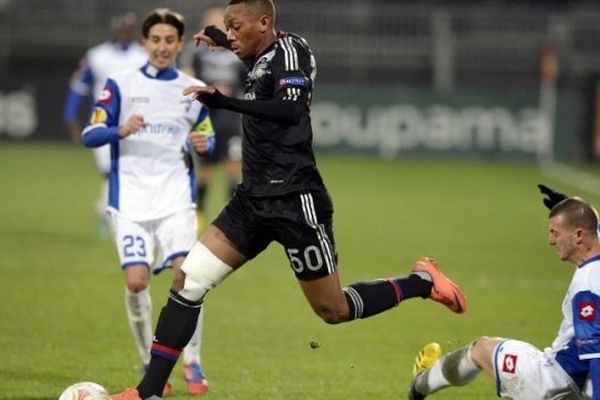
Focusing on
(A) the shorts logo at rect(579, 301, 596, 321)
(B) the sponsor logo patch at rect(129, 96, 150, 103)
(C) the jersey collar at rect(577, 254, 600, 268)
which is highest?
(B) the sponsor logo patch at rect(129, 96, 150, 103)

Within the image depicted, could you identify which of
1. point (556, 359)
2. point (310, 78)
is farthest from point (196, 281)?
point (556, 359)

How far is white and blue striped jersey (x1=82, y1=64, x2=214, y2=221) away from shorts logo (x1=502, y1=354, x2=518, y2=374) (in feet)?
9.57

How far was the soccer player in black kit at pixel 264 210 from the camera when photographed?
24.8 feet

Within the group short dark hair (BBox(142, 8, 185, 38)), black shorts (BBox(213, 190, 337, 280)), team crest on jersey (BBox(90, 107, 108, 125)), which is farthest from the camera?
short dark hair (BBox(142, 8, 185, 38))

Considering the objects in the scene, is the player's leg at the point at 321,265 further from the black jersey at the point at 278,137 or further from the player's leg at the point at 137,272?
the player's leg at the point at 137,272

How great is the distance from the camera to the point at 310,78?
7469 millimetres

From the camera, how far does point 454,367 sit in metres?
7.68

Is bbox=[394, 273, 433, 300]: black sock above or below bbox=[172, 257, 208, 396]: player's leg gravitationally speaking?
above

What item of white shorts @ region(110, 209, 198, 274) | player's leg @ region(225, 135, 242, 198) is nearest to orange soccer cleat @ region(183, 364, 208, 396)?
white shorts @ region(110, 209, 198, 274)

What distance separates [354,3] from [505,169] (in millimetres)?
6494

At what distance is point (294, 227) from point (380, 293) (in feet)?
2.57

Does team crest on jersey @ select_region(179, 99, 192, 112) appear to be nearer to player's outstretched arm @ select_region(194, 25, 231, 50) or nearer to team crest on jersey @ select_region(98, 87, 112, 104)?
team crest on jersey @ select_region(98, 87, 112, 104)

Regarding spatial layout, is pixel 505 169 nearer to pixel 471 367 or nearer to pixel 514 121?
pixel 514 121

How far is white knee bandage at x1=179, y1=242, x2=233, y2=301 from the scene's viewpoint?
7668 millimetres
